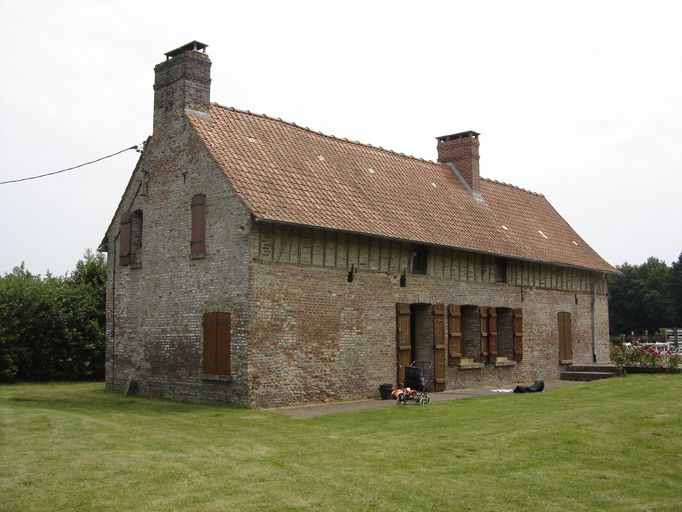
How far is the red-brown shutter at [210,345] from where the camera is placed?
55.7 ft

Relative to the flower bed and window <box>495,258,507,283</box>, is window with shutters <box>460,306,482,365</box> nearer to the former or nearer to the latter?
window <box>495,258,507,283</box>

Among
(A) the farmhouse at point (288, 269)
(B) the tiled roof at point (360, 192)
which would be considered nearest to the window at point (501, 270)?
(A) the farmhouse at point (288, 269)

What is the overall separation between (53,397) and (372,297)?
880 centimetres

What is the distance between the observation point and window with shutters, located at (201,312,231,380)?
54.5 ft

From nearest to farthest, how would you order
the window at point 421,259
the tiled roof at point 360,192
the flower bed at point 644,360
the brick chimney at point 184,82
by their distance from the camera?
the tiled roof at point 360,192 < the brick chimney at point 184,82 < the window at point 421,259 < the flower bed at point 644,360

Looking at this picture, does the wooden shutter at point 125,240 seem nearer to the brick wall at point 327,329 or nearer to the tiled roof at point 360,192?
the tiled roof at point 360,192

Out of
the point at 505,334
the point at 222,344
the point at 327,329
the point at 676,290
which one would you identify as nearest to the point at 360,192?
the point at 327,329

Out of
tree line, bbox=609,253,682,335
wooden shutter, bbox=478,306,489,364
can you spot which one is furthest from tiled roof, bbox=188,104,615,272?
tree line, bbox=609,253,682,335

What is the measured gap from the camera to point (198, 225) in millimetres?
17812

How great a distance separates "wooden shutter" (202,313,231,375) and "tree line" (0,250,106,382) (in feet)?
33.5

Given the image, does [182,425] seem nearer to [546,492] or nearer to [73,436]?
[73,436]

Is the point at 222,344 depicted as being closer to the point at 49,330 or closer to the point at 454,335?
the point at 454,335

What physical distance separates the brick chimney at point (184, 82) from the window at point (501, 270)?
10344 millimetres

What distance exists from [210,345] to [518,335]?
36.0ft
